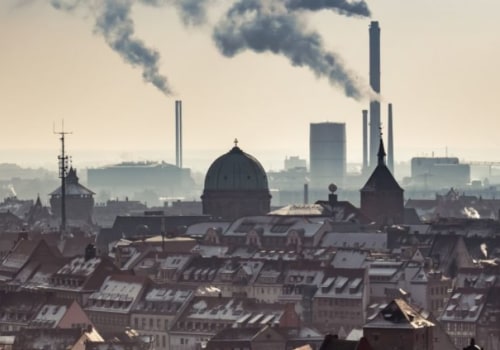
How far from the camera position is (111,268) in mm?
186625

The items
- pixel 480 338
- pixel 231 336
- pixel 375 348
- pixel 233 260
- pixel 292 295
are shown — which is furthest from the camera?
pixel 233 260

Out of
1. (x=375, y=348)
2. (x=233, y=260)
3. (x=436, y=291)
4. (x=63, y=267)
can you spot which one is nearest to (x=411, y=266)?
(x=436, y=291)

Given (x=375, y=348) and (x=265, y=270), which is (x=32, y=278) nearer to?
(x=265, y=270)

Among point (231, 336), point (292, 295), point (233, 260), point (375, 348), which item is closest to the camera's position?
point (375, 348)

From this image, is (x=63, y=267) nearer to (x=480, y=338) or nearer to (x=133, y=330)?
(x=133, y=330)

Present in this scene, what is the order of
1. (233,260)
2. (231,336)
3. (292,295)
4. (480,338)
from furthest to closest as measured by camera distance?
1. (233,260)
2. (292,295)
3. (480,338)
4. (231,336)

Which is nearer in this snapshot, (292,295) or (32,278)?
(292,295)

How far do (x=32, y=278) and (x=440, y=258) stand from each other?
30556 mm

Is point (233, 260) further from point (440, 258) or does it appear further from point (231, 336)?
point (231, 336)

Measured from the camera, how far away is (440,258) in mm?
199000

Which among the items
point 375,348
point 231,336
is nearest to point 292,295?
point 231,336

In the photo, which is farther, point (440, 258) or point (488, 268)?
point (440, 258)

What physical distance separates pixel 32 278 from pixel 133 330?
31820 millimetres

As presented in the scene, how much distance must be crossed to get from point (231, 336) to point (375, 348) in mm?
35971
